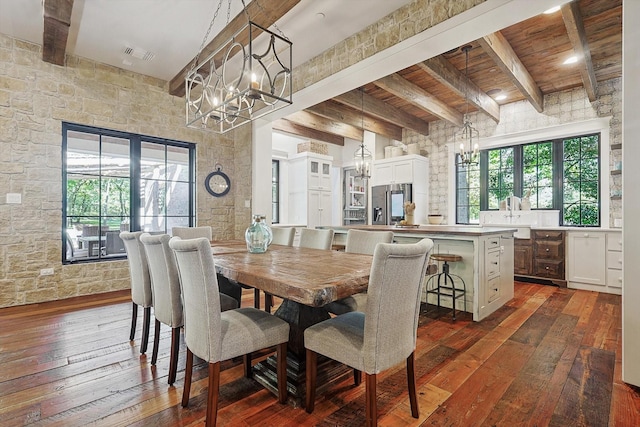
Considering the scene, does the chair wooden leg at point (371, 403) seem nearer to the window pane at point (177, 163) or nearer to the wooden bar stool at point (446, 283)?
the wooden bar stool at point (446, 283)

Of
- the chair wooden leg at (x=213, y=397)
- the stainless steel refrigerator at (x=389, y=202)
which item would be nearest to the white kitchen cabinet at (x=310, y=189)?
the stainless steel refrigerator at (x=389, y=202)

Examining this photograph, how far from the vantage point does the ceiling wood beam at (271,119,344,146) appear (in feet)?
20.2

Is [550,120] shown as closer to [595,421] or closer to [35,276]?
[595,421]

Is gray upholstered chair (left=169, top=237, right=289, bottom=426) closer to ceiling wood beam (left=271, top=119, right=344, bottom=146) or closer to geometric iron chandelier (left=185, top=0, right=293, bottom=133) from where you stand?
geometric iron chandelier (left=185, top=0, right=293, bottom=133)

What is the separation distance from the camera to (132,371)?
82.4 inches

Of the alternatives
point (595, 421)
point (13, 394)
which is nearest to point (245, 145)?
point (13, 394)

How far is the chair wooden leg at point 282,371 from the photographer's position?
5.56 ft

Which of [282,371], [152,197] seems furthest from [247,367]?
[152,197]

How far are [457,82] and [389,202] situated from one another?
2715 mm

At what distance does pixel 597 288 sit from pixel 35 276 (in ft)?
23.3

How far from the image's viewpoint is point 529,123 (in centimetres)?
538

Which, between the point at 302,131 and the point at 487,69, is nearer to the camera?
the point at 487,69

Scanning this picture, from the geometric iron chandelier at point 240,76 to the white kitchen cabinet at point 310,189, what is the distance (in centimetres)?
205

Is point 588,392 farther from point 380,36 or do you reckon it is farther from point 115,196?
point 115,196
